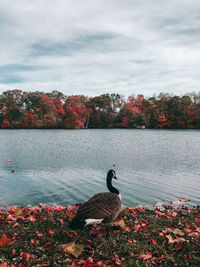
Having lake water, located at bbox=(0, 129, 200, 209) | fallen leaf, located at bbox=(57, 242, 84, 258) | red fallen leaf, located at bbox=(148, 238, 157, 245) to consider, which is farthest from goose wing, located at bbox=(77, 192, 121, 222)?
lake water, located at bbox=(0, 129, 200, 209)

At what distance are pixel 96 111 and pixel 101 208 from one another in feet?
411

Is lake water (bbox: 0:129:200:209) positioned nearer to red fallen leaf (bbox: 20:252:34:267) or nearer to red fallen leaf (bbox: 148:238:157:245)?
red fallen leaf (bbox: 148:238:157:245)

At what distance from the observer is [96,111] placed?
13125 cm

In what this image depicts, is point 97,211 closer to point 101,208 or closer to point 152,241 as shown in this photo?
point 101,208

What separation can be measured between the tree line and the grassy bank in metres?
109

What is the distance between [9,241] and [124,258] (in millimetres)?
3024

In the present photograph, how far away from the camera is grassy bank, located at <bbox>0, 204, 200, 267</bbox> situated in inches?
220

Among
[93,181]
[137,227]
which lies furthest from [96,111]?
[137,227]

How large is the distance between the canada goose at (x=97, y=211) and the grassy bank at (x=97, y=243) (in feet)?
1.65

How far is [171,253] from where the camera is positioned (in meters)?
6.05

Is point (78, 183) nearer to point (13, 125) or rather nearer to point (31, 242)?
point (31, 242)

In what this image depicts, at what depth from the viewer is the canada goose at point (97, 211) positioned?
6.18m

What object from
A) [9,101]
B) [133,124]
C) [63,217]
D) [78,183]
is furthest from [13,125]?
[63,217]

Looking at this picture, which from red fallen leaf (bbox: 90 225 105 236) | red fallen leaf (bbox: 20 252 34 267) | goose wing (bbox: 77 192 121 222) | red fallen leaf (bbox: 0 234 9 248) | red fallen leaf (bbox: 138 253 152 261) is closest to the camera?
red fallen leaf (bbox: 20 252 34 267)
